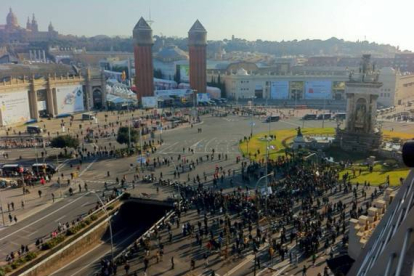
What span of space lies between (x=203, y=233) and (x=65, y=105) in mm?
59636

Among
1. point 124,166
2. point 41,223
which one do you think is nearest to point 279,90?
point 124,166

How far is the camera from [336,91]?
9919cm

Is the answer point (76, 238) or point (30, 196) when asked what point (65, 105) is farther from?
point (76, 238)

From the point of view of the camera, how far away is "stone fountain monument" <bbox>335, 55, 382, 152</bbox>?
48125 mm

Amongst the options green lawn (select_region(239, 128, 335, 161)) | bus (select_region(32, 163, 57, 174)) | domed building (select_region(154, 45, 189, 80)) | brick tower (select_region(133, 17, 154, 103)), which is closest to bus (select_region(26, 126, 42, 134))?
bus (select_region(32, 163, 57, 174))

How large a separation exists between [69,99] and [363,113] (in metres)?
55.0

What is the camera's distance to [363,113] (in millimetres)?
49156

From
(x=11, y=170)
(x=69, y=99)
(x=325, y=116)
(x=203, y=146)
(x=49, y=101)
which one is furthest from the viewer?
(x=69, y=99)

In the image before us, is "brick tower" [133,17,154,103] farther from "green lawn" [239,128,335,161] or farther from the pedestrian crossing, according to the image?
"green lawn" [239,128,335,161]

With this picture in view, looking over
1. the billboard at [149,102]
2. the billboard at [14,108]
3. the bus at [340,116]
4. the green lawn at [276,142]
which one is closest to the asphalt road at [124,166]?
the green lawn at [276,142]

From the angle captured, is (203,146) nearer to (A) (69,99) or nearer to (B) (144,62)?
(A) (69,99)

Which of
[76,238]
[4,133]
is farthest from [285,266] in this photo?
[4,133]

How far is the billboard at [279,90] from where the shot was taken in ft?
331

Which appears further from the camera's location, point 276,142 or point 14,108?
point 14,108
